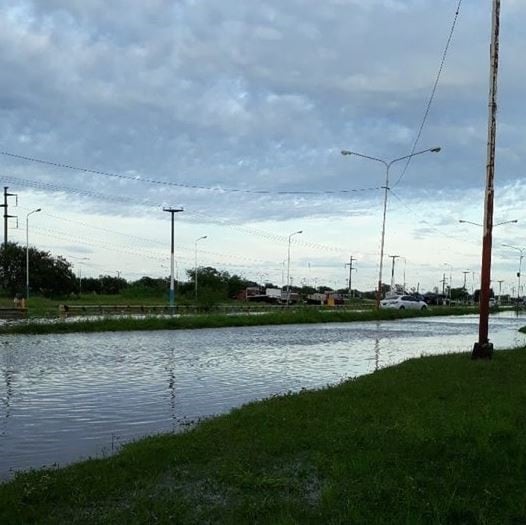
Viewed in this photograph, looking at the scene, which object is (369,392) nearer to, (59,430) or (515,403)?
(515,403)

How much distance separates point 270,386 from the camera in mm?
15922

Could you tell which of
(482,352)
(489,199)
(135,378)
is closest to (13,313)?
(135,378)

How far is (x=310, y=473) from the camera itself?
287 inches

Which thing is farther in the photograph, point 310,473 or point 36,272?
point 36,272

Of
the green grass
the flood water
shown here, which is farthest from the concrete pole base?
the green grass

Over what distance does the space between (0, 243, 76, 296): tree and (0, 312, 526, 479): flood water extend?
6721 centimetres

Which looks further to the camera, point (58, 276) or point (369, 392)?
point (58, 276)

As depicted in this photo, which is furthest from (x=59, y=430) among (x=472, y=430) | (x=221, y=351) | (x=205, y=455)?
(x=221, y=351)

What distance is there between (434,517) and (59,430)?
22.4 feet

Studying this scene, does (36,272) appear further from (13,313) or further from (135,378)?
(135,378)

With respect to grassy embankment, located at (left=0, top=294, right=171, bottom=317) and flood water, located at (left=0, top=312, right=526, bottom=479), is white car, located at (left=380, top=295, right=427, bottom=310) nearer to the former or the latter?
grassy embankment, located at (left=0, top=294, right=171, bottom=317)

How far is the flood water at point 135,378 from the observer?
1051 centimetres

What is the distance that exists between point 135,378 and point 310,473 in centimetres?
1034

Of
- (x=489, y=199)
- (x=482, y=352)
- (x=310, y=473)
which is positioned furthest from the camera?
(x=489, y=199)
